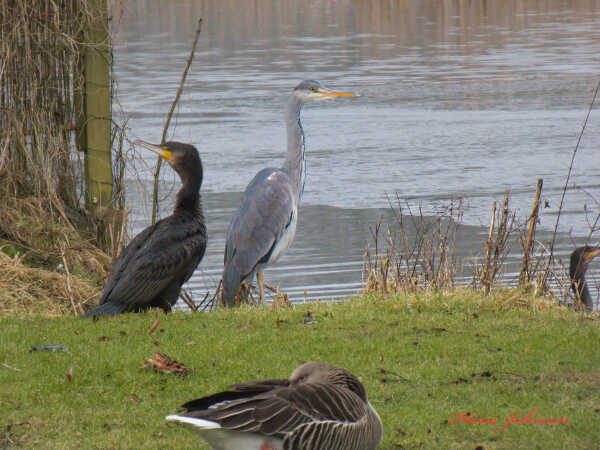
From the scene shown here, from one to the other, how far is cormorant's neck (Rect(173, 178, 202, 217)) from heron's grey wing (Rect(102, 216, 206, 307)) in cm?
24

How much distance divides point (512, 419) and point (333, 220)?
8168mm

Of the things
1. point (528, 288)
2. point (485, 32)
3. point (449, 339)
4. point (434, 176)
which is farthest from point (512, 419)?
point (485, 32)

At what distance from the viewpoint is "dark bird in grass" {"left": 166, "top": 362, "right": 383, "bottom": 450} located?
13.9ft

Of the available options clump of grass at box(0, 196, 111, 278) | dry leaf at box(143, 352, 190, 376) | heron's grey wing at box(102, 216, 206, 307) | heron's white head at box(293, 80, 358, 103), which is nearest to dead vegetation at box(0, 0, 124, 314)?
clump of grass at box(0, 196, 111, 278)

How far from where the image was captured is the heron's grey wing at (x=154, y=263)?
7723 mm

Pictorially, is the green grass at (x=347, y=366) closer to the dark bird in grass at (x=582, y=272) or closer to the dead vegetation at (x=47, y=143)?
the dark bird in grass at (x=582, y=272)

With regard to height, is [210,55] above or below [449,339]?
above

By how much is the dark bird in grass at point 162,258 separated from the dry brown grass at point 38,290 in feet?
2.76

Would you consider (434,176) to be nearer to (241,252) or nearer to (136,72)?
(241,252)

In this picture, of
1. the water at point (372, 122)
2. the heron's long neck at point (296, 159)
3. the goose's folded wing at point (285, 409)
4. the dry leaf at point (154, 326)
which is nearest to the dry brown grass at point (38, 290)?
the dry leaf at point (154, 326)

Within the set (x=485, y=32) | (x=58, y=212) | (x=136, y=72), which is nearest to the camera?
(x=58, y=212)

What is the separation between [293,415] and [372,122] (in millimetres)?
15604

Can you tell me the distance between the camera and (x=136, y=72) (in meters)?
26.9

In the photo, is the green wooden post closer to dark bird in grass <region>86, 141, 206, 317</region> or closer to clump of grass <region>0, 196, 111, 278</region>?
clump of grass <region>0, 196, 111, 278</region>
